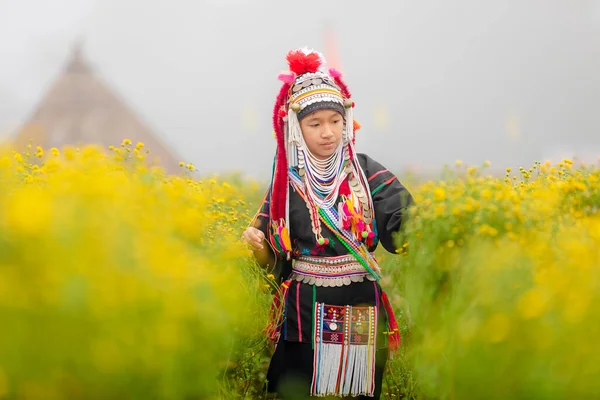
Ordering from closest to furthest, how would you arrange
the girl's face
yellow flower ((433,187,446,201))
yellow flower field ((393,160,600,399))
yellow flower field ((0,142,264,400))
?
yellow flower field ((0,142,264,400)) < yellow flower field ((393,160,600,399)) < yellow flower ((433,187,446,201)) < the girl's face

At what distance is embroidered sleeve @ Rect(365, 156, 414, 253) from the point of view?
128 inches

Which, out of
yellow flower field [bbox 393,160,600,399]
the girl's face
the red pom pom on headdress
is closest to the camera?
yellow flower field [bbox 393,160,600,399]

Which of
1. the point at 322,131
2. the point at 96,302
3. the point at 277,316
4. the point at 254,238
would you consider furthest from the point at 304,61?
the point at 96,302

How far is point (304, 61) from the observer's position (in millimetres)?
3518

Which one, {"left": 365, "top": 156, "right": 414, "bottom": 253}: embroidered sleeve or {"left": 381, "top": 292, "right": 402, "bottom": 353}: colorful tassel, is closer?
{"left": 365, "top": 156, "right": 414, "bottom": 253}: embroidered sleeve

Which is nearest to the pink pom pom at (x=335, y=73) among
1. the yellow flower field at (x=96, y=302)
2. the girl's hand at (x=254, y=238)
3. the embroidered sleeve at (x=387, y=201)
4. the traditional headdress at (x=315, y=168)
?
the traditional headdress at (x=315, y=168)

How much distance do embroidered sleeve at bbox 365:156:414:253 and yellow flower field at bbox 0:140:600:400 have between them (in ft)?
1.77

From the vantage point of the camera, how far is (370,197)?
3389 mm

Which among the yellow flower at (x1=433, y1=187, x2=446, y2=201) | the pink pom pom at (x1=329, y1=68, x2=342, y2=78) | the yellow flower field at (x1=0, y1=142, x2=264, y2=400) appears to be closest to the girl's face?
the pink pom pom at (x1=329, y1=68, x2=342, y2=78)

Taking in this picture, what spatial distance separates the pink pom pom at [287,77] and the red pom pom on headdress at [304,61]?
28mm

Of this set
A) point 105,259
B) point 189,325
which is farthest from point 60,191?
point 189,325

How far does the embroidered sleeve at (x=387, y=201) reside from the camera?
3242 mm

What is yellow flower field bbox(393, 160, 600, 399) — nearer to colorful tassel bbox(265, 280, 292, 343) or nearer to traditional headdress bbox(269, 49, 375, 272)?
traditional headdress bbox(269, 49, 375, 272)

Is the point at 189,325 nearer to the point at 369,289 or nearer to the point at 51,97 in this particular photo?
the point at 369,289
